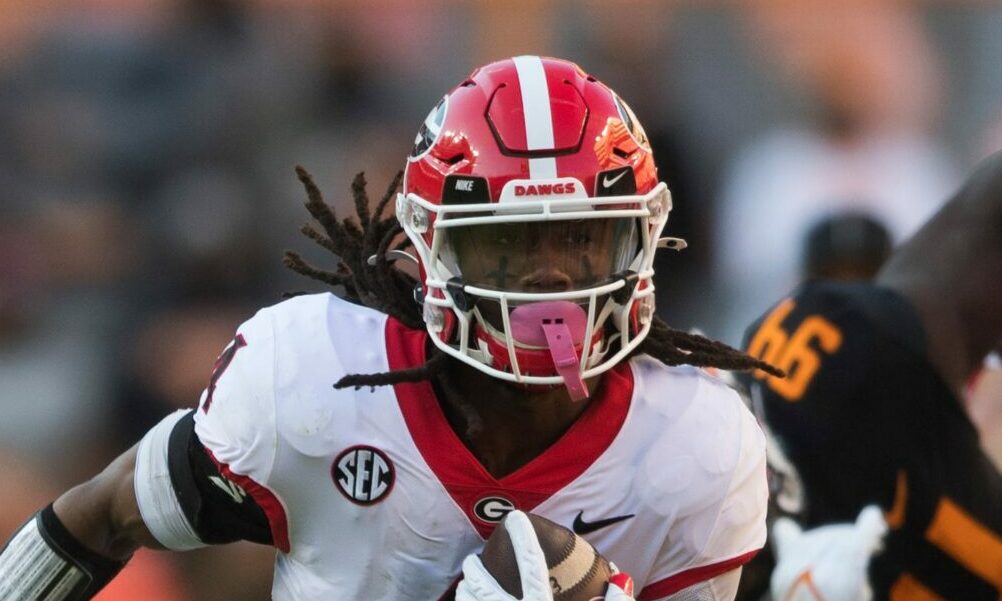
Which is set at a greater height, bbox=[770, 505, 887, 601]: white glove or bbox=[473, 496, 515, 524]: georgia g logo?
bbox=[473, 496, 515, 524]: georgia g logo

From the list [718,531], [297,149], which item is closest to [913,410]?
[718,531]

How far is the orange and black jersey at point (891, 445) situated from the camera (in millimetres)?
3020

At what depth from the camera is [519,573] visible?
176 centimetres

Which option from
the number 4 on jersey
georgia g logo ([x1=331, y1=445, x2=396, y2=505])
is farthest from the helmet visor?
the number 4 on jersey

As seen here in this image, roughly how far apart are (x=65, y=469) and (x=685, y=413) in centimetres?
220

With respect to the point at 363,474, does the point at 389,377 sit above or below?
above

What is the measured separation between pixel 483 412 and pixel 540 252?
10.1 inches

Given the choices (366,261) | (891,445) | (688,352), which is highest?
(366,261)

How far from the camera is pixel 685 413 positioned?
2021 mm

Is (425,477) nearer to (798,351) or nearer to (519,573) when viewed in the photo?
(519,573)

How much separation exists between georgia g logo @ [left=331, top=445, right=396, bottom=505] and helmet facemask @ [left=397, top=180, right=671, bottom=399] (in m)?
0.17

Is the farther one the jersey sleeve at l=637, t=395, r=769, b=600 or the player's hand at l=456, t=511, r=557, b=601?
the jersey sleeve at l=637, t=395, r=769, b=600

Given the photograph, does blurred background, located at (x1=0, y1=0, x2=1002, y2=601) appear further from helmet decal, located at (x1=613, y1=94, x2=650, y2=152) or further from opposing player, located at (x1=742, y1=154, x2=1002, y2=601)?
helmet decal, located at (x1=613, y1=94, x2=650, y2=152)

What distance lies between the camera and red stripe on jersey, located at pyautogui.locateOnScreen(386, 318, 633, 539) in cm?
196
